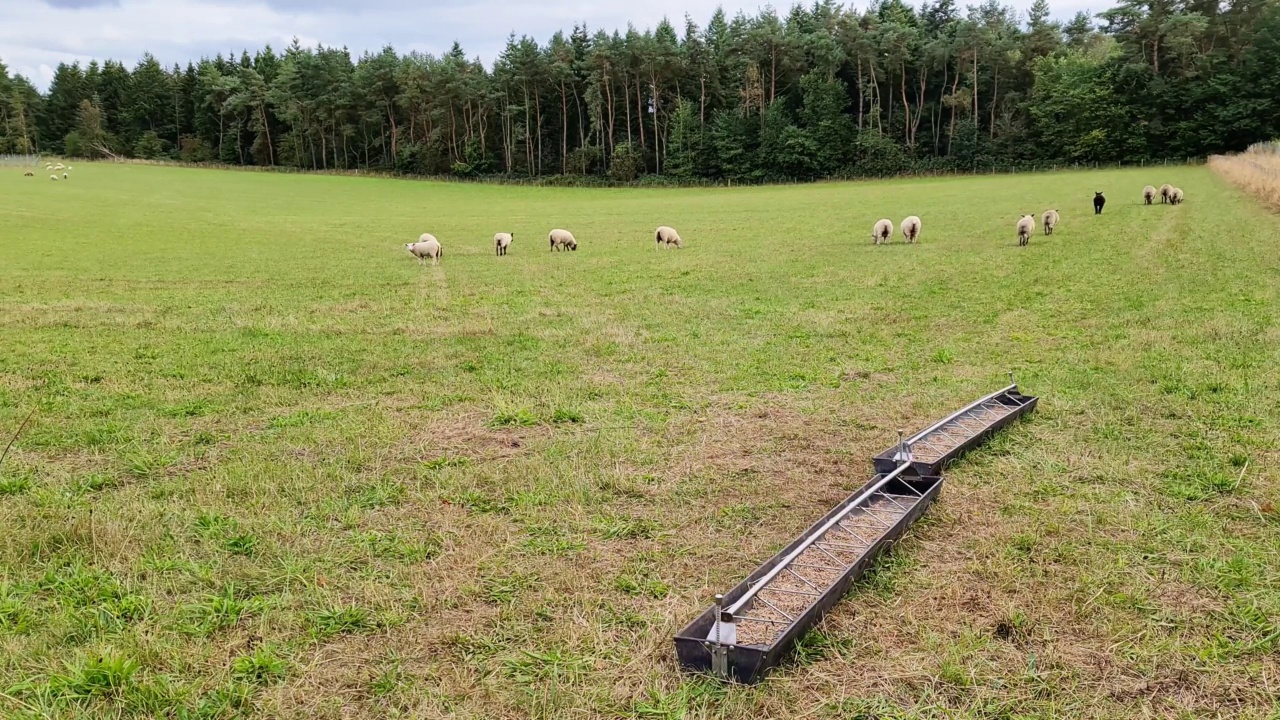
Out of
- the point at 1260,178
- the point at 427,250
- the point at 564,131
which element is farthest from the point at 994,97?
the point at 427,250

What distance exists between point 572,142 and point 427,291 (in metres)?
72.4

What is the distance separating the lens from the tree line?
A: 217ft

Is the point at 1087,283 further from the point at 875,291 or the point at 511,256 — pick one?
the point at 511,256

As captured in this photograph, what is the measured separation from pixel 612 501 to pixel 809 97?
75297mm

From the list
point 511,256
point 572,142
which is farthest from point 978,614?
point 572,142

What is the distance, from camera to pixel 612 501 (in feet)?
16.9

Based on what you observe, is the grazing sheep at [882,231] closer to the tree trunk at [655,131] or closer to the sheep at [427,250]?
the sheep at [427,250]

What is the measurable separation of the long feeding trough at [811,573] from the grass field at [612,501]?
0.12 metres

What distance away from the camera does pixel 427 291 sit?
50.4 ft

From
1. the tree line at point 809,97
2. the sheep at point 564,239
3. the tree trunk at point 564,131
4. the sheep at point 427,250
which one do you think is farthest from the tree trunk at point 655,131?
the sheep at point 427,250

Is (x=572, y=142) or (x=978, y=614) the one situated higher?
(x=572, y=142)

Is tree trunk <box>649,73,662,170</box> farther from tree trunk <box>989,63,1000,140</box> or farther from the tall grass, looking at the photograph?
the tall grass

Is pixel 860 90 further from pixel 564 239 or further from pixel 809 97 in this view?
pixel 564 239

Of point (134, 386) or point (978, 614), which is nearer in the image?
point (978, 614)
